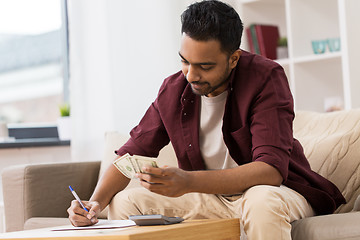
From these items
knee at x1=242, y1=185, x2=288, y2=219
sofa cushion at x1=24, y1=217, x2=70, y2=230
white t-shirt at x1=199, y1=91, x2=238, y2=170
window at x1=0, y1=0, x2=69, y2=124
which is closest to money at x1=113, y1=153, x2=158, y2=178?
knee at x1=242, y1=185, x2=288, y2=219

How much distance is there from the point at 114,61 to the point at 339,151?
5.64ft

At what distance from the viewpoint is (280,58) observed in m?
3.59

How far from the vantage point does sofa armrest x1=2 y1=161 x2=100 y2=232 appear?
243 cm

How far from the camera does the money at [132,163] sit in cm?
160

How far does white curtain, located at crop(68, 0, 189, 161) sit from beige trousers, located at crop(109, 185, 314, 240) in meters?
1.48

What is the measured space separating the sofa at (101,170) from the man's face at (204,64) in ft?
1.90

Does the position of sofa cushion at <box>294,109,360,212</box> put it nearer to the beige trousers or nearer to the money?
the beige trousers

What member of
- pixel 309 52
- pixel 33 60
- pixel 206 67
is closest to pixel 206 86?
pixel 206 67

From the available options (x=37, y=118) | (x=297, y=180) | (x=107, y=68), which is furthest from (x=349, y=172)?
(x=37, y=118)

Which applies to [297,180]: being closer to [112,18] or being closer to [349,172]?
[349,172]

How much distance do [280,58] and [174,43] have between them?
2.21 feet

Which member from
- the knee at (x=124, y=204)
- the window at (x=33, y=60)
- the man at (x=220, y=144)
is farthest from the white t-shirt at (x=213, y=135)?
the window at (x=33, y=60)

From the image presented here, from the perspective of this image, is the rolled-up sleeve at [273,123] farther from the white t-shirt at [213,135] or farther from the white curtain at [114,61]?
the white curtain at [114,61]

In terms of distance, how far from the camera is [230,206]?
1.91m
